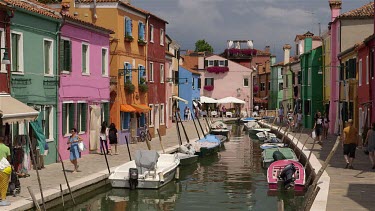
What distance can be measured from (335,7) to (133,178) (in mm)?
28575

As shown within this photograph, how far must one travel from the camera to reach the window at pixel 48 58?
85.4 feet

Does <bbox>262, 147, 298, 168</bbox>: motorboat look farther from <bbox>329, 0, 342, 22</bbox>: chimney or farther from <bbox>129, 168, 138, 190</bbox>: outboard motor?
<bbox>329, 0, 342, 22</bbox>: chimney

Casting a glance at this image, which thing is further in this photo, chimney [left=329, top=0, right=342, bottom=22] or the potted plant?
chimney [left=329, top=0, right=342, bottom=22]

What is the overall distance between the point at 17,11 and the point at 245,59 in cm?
8263

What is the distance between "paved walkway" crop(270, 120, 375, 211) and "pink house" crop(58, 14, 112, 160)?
1050 centimetres

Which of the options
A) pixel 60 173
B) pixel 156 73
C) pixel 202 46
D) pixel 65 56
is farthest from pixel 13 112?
pixel 202 46

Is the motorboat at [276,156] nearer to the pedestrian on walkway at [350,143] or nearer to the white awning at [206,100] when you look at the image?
the pedestrian on walkway at [350,143]

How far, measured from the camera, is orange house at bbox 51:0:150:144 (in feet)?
117

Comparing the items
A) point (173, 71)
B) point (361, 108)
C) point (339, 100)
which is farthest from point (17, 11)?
point (173, 71)

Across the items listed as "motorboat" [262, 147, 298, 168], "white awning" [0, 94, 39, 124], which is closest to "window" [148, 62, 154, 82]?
"motorboat" [262, 147, 298, 168]

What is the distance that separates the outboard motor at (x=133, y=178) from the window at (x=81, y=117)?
7.34 meters

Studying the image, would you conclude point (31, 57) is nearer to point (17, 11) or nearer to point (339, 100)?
point (17, 11)

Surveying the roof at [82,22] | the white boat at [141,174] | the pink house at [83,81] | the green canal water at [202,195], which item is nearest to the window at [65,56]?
the pink house at [83,81]

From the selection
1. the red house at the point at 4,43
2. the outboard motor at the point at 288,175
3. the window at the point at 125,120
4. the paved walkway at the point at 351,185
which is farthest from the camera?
the window at the point at 125,120
